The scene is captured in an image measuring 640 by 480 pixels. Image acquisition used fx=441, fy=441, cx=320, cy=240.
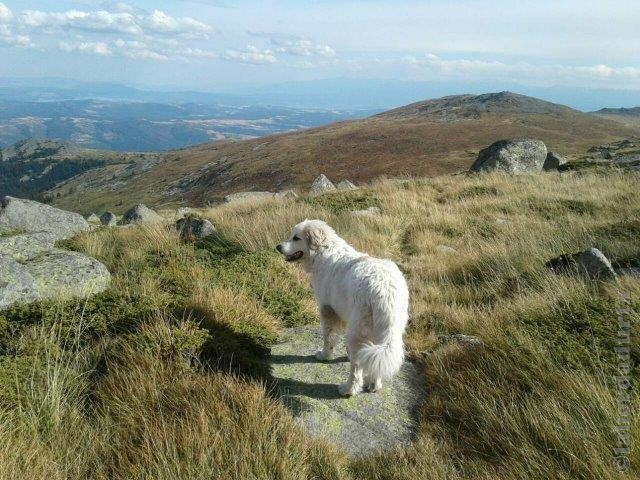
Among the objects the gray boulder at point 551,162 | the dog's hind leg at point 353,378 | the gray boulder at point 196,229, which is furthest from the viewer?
the gray boulder at point 551,162

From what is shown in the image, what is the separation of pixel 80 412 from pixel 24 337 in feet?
4.58

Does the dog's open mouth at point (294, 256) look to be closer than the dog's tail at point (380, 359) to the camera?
No

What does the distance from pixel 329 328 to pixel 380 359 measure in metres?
1.35

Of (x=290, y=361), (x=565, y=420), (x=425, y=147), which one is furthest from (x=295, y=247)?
(x=425, y=147)

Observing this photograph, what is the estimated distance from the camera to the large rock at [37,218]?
11617 millimetres

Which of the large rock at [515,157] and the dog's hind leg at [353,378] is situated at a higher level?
the large rock at [515,157]

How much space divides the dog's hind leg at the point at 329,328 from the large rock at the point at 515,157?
21.0 meters

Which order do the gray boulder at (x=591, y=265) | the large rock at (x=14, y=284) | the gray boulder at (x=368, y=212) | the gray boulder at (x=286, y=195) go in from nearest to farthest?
the large rock at (x=14, y=284)
the gray boulder at (x=591, y=265)
the gray boulder at (x=368, y=212)
the gray boulder at (x=286, y=195)

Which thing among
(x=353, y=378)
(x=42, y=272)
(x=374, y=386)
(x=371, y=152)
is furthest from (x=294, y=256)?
(x=371, y=152)

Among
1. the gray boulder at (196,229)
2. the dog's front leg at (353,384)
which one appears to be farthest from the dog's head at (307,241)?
the gray boulder at (196,229)

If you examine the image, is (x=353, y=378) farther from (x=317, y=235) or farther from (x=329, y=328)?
(x=317, y=235)

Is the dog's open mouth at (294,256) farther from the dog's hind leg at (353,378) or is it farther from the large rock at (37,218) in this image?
the large rock at (37,218)

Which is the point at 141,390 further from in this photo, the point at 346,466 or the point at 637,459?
the point at 637,459

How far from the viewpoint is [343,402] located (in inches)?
172
